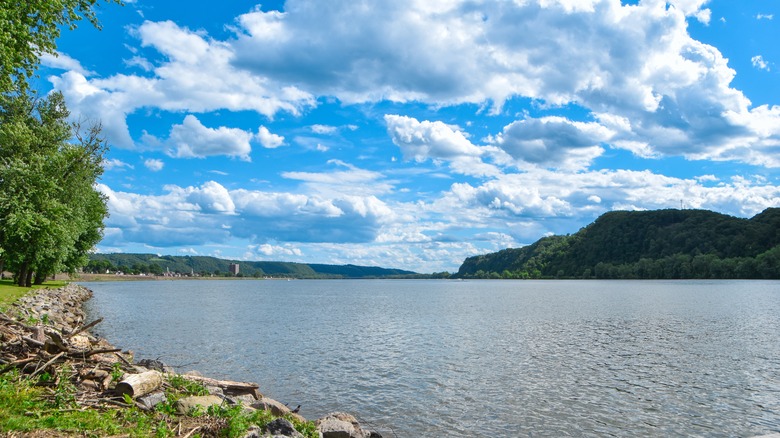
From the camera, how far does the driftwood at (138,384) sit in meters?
13.3

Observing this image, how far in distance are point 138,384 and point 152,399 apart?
714 millimetres

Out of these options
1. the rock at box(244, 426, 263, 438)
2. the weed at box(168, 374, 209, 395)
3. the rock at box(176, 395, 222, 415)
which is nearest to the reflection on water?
the weed at box(168, 374, 209, 395)

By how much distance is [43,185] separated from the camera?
129 ft

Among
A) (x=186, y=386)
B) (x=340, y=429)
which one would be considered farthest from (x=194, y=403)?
(x=340, y=429)

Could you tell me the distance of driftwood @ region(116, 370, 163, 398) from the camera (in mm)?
13328

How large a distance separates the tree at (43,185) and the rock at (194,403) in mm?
21100

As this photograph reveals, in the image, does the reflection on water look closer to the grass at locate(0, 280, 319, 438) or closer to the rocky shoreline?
the rocky shoreline

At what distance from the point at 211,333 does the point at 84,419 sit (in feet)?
110

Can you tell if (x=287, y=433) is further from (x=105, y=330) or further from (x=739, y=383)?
(x=105, y=330)

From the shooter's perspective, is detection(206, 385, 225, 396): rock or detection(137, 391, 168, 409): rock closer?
detection(137, 391, 168, 409): rock

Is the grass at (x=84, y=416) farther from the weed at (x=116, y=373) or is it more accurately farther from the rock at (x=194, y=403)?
the weed at (x=116, y=373)

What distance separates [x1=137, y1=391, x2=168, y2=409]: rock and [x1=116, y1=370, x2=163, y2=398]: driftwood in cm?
25

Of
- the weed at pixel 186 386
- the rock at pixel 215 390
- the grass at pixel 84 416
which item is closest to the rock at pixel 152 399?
the grass at pixel 84 416

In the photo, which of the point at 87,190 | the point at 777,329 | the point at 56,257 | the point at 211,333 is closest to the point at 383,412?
the point at 211,333
